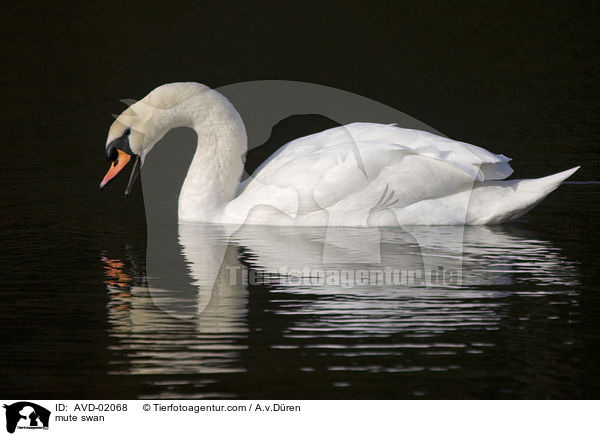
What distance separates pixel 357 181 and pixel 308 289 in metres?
1.95

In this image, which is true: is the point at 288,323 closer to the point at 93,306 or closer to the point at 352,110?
the point at 93,306

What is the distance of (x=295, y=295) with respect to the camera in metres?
7.73

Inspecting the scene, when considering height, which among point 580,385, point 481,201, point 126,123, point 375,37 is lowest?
point 580,385

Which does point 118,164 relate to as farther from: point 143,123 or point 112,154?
point 143,123

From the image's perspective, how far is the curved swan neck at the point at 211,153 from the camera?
402 inches

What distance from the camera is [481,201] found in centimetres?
980

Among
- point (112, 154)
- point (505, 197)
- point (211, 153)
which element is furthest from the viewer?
point (211, 153)

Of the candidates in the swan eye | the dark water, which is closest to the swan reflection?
the dark water

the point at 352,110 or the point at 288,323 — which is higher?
the point at 352,110

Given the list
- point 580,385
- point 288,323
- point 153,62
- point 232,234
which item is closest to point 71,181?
point 232,234

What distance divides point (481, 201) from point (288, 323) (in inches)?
131

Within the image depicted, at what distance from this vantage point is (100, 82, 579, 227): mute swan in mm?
9641
